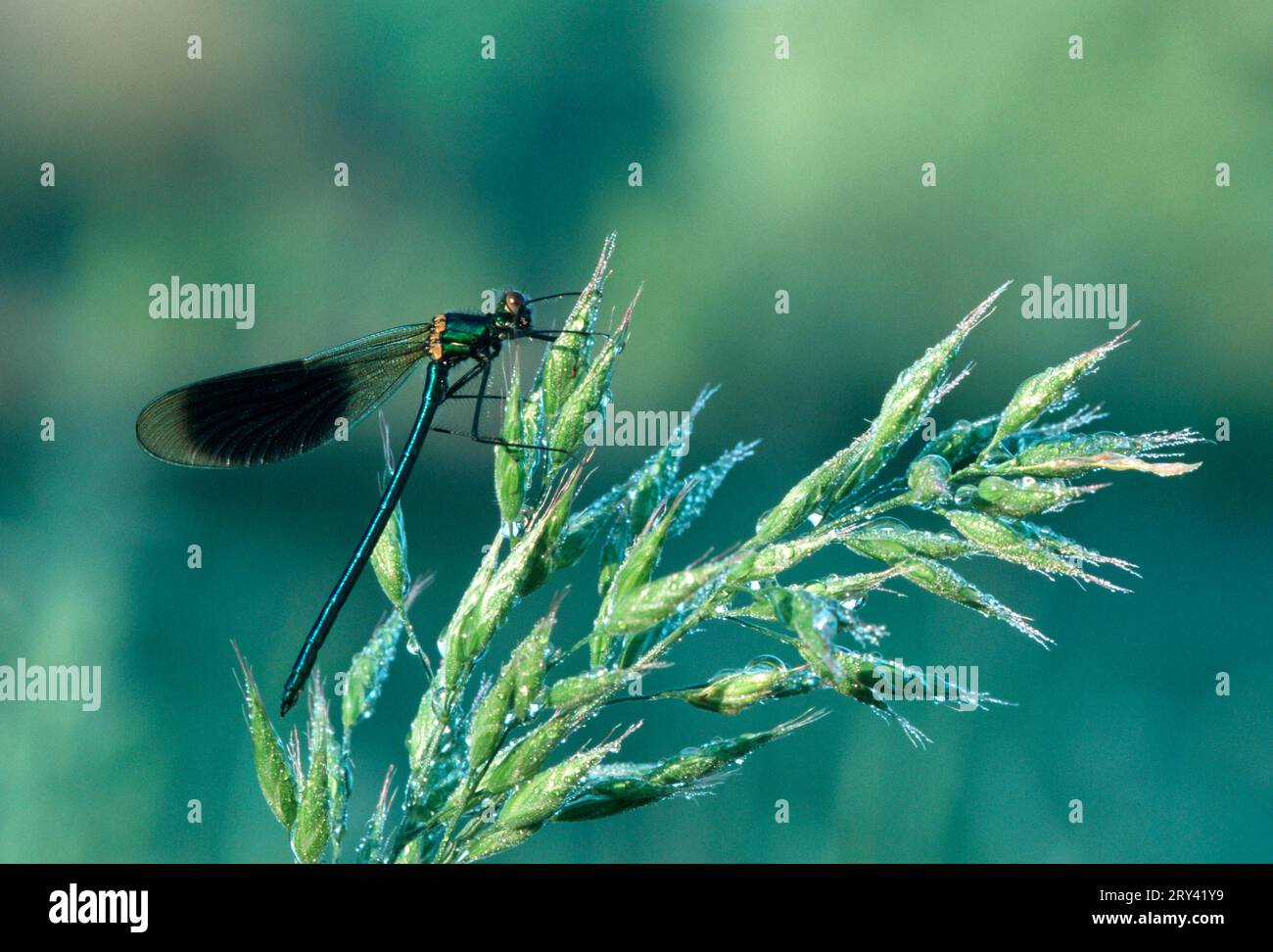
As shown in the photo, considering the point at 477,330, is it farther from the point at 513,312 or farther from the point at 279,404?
the point at 279,404

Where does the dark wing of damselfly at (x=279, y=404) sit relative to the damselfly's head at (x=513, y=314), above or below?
below

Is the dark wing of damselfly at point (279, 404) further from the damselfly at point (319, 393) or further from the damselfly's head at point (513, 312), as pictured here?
the damselfly's head at point (513, 312)

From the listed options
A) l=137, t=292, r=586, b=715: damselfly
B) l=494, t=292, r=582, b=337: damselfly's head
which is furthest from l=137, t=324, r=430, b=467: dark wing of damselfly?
l=494, t=292, r=582, b=337: damselfly's head

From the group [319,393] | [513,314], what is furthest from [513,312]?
[319,393]

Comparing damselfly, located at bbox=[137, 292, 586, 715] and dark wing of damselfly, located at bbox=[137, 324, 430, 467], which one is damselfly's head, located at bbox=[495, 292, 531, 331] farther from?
dark wing of damselfly, located at bbox=[137, 324, 430, 467]

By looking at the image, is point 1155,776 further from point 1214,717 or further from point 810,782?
point 810,782

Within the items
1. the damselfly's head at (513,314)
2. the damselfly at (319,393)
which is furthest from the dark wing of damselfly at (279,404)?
the damselfly's head at (513,314)

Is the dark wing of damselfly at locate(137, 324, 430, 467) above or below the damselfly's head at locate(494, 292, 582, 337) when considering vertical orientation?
below

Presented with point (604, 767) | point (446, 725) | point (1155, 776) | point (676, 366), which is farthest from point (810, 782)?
point (676, 366)
